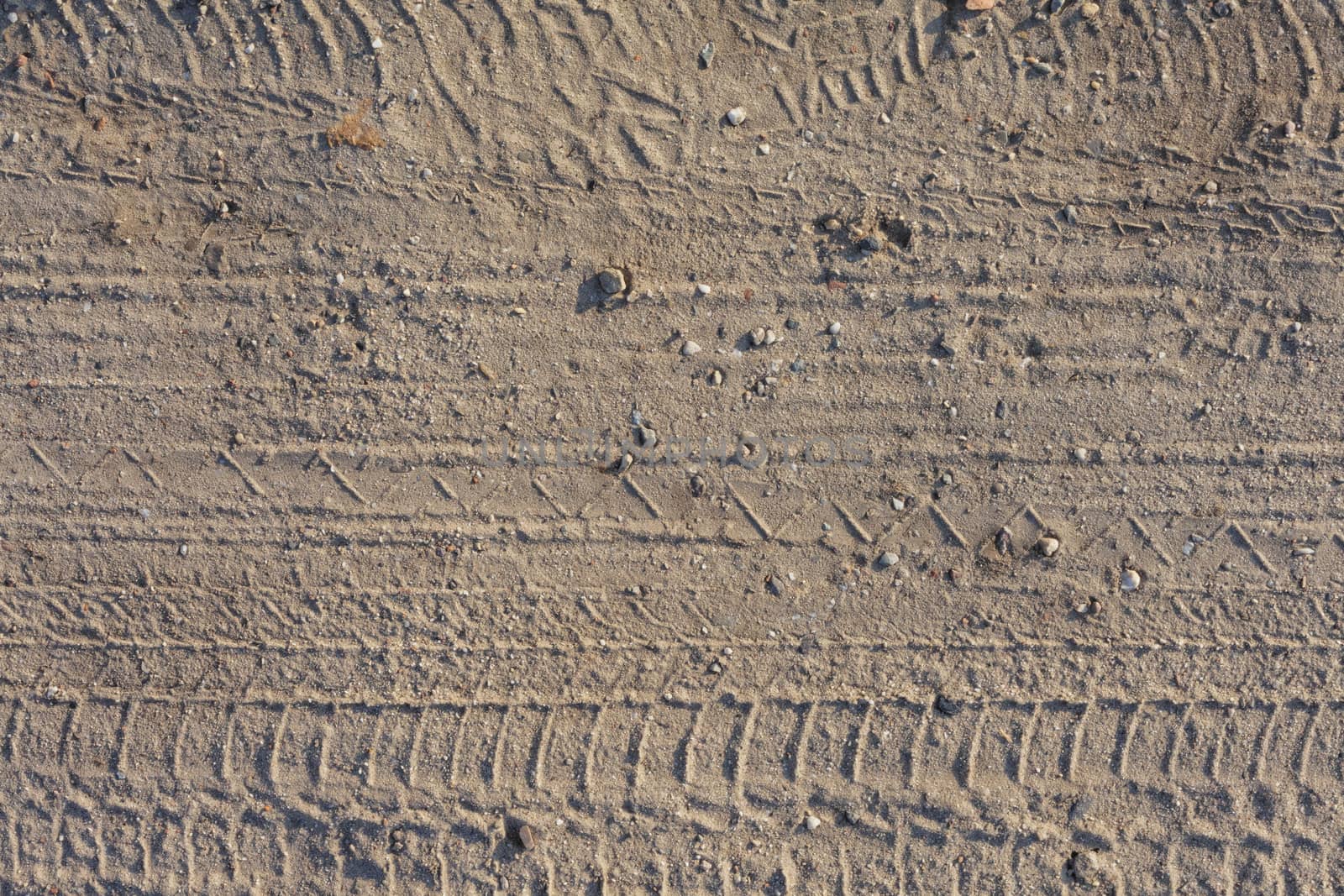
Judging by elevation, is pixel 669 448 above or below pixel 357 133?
below

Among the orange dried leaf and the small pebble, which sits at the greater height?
the orange dried leaf

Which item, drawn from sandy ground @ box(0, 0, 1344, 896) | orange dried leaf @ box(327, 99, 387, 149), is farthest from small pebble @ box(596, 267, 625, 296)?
orange dried leaf @ box(327, 99, 387, 149)

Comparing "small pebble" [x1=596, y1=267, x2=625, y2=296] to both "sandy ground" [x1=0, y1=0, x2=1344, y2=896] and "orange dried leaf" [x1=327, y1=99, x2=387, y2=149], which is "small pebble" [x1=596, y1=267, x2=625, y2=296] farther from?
"orange dried leaf" [x1=327, y1=99, x2=387, y2=149]

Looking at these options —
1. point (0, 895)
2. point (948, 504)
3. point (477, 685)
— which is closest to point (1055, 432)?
point (948, 504)

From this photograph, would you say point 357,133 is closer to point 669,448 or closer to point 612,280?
point 612,280

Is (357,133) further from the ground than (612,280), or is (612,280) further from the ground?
(357,133)

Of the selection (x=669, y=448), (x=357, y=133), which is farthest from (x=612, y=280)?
(x=357, y=133)

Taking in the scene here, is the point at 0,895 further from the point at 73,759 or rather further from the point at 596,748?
the point at 596,748

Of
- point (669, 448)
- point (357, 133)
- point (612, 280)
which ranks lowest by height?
point (669, 448)
